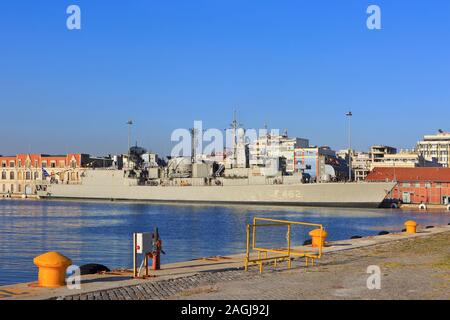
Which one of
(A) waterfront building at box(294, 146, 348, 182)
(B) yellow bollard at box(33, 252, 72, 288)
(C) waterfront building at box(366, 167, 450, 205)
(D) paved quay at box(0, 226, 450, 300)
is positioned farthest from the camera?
(A) waterfront building at box(294, 146, 348, 182)

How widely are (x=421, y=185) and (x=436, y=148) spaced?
193 ft

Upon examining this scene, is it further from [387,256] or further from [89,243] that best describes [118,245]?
[387,256]

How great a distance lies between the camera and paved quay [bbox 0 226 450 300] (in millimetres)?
9484

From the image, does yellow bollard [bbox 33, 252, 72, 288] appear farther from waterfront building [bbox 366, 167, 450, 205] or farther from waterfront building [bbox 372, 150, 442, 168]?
waterfront building [bbox 372, 150, 442, 168]

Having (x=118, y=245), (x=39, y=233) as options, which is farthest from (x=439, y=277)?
(x=39, y=233)

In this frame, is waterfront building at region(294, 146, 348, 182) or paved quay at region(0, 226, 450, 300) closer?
paved quay at region(0, 226, 450, 300)

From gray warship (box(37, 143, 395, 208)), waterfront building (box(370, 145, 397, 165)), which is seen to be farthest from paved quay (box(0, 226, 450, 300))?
waterfront building (box(370, 145, 397, 165))

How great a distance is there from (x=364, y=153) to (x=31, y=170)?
252 feet

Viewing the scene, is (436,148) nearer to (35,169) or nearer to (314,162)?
(314,162)

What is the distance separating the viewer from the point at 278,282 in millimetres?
Result: 10984

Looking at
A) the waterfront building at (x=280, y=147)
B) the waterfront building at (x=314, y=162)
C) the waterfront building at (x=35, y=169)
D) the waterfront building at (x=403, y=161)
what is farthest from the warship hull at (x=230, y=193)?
the waterfront building at (x=403, y=161)

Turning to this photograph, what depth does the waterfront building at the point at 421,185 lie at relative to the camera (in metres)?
76.0

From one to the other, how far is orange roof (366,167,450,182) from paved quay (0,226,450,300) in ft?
209
